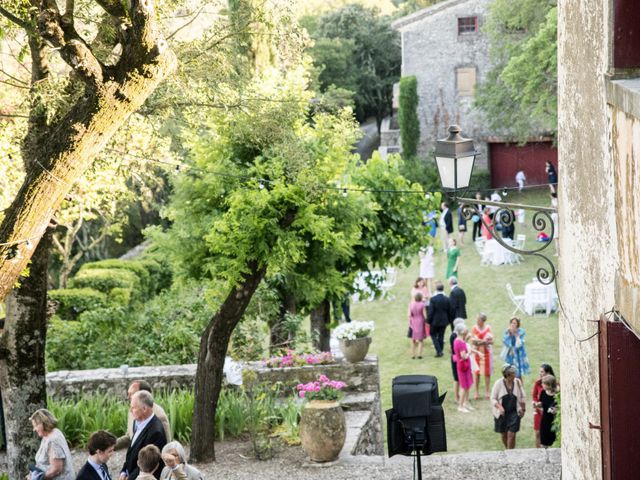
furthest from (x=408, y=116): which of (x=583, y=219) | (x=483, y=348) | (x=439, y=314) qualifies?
(x=583, y=219)

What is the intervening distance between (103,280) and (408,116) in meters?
21.8

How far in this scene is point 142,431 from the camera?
8.41m

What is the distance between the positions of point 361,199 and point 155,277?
11.9 m

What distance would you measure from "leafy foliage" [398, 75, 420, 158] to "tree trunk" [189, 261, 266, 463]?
97.0 feet

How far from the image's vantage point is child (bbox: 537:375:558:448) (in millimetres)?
11711

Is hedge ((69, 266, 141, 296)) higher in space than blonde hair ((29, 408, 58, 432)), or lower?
higher

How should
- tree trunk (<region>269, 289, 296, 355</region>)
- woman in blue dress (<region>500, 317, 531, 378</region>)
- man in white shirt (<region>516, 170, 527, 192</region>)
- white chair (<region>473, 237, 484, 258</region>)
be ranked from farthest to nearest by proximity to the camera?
man in white shirt (<region>516, 170, 527, 192</region>)
white chair (<region>473, 237, 484, 258</region>)
tree trunk (<region>269, 289, 296, 355</region>)
woman in blue dress (<region>500, 317, 531, 378</region>)

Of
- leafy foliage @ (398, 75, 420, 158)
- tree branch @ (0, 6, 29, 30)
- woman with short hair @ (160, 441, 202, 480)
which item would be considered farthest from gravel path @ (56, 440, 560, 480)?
leafy foliage @ (398, 75, 420, 158)

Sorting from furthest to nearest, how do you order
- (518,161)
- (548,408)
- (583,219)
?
1. (518,161)
2. (548,408)
3. (583,219)

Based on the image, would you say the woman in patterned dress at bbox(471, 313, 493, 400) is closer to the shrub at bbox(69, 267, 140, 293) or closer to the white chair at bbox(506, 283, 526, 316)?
the white chair at bbox(506, 283, 526, 316)

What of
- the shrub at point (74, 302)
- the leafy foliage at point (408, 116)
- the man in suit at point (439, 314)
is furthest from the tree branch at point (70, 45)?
the leafy foliage at point (408, 116)

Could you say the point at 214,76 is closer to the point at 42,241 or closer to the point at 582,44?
the point at 42,241

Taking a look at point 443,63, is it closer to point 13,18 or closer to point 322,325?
point 322,325

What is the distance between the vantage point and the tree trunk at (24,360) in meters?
9.76
